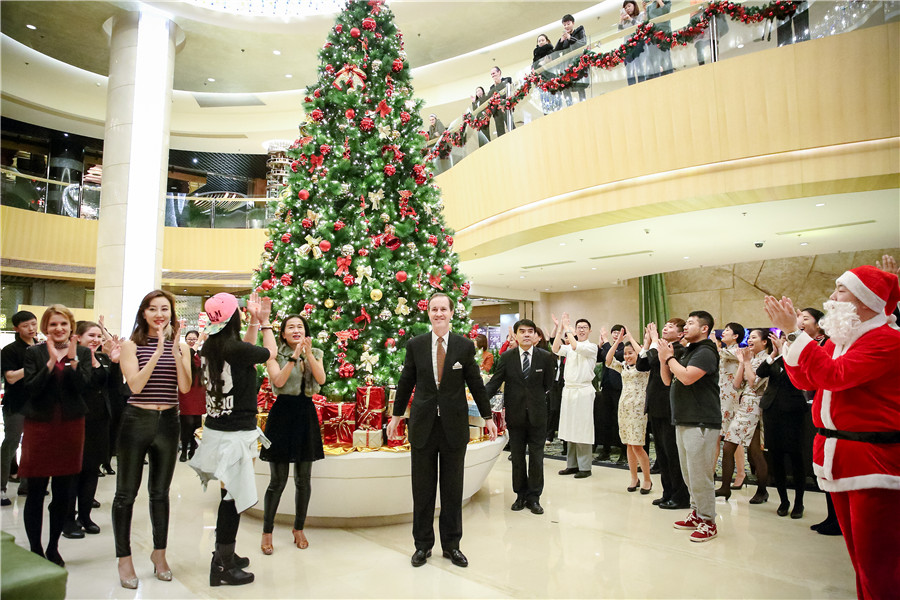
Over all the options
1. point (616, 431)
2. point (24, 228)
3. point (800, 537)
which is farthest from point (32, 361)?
point (24, 228)

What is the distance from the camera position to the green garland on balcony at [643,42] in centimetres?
633

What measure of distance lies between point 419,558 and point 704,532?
2.09 m

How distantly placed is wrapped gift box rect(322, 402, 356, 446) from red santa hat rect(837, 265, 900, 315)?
3.32 m

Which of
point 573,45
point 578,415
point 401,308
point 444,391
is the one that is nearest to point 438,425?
point 444,391

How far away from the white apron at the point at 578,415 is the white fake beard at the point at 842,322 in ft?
11.8

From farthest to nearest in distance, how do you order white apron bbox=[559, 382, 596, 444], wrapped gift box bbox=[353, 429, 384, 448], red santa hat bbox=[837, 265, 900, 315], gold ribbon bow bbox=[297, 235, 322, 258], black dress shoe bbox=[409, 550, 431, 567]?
white apron bbox=[559, 382, 596, 444] → gold ribbon bow bbox=[297, 235, 322, 258] → wrapped gift box bbox=[353, 429, 384, 448] → black dress shoe bbox=[409, 550, 431, 567] → red santa hat bbox=[837, 265, 900, 315]

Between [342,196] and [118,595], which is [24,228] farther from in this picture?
[118,595]

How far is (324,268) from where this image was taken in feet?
15.8

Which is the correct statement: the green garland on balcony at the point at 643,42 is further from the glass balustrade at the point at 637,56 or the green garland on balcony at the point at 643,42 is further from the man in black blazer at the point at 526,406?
the man in black blazer at the point at 526,406

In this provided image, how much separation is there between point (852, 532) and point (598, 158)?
5878 mm

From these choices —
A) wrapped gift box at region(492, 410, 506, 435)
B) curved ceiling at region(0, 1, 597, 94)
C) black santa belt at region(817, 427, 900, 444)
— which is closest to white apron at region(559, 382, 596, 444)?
wrapped gift box at region(492, 410, 506, 435)

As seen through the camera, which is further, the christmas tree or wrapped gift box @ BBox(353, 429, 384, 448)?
the christmas tree

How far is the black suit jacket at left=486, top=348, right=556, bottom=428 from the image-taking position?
16.3 ft

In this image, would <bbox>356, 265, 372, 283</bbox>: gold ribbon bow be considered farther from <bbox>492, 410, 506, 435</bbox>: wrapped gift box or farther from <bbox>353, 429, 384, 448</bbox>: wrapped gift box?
<bbox>492, 410, 506, 435</bbox>: wrapped gift box
